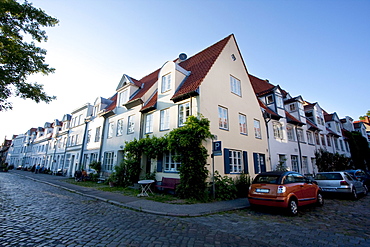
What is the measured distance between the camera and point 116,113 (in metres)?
18.8

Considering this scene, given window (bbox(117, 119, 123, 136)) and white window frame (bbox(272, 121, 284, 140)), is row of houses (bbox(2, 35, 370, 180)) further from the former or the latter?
window (bbox(117, 119, 123, 136))

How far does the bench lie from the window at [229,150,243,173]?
3886mm

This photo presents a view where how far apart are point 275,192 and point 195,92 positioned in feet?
22.7

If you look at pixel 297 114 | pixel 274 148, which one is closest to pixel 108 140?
pixel 274 148

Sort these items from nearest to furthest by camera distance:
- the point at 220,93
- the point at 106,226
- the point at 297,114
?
the point at 106,226, the point at 220,93, the point at 297,114

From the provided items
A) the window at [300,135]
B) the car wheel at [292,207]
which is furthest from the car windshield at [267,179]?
the window at [300,135]

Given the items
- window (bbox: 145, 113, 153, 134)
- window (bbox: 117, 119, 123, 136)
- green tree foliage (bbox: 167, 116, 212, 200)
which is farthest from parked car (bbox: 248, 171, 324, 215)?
window (bbox: 117, 119, 123, 136)

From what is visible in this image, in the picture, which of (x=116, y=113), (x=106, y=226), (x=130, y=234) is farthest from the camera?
(x=116, y=113)

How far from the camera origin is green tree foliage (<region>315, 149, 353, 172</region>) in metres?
21.1

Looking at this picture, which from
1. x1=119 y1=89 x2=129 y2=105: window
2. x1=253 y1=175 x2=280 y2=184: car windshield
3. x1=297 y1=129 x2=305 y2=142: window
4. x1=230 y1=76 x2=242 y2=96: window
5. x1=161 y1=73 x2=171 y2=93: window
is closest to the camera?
x1=253 y1=175 x2=280 y2=184: car windshield

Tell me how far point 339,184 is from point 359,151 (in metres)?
26.6

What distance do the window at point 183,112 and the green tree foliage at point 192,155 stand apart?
1288 mm

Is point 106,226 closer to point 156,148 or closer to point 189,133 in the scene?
point 189,133

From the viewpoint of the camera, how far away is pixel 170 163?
477 inches
